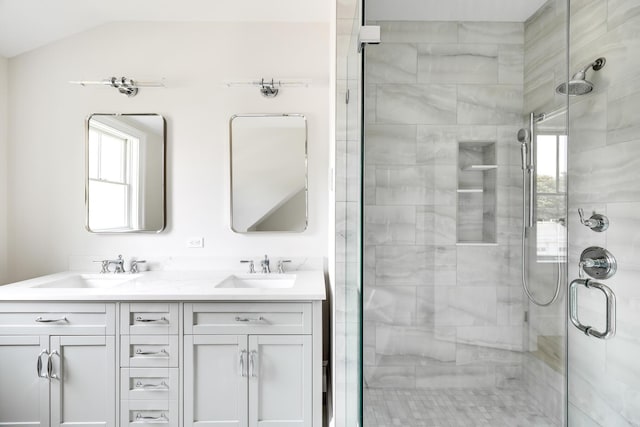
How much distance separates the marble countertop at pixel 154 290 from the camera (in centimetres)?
182

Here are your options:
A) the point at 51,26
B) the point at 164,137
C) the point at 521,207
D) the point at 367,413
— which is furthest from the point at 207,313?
the point at 51,26

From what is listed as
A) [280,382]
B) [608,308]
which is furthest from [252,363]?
[608,308]

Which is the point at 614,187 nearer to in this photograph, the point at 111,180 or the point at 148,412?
the point at 148,412

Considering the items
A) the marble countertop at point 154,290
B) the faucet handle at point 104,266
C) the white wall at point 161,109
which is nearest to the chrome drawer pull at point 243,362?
the marble countertop at point 154,290

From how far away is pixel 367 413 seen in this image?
100cm

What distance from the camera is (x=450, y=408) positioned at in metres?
0.98

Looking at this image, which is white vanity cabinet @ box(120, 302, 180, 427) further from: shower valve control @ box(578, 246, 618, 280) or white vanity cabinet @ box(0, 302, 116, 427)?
shower valve control @ box(578, 246, 618, 280)

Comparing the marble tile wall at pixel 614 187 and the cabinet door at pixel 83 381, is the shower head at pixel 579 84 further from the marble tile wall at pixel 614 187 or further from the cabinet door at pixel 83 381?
the cabinet door at pixel 83 381

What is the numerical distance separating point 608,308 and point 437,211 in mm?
712

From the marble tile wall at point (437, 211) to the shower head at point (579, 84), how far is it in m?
0.20

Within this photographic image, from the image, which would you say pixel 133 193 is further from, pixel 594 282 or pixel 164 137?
pixel 594 282

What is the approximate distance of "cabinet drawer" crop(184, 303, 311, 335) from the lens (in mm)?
1846

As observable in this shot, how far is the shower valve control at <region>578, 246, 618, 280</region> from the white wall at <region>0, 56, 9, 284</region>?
124 inches

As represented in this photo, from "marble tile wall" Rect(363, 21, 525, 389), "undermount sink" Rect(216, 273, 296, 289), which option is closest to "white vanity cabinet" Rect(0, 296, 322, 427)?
"undermount sink" Rect(216, 273, 296, 289)
